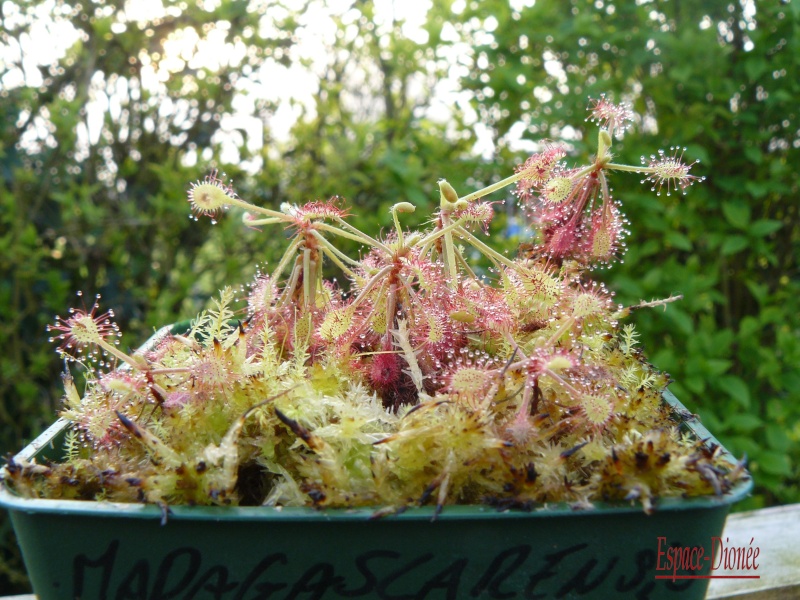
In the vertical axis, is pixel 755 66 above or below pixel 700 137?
above

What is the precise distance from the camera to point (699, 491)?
0.46 metres

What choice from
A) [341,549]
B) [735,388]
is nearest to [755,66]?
[735,388]

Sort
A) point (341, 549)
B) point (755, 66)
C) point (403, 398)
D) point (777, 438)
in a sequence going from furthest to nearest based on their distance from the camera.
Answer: point (777, 438), point (755, 66), point (403, 398), point (341, 549)

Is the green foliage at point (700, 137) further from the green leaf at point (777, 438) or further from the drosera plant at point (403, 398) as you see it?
the drosera plant at point (403, 398)

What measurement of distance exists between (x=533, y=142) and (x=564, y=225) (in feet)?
2.90

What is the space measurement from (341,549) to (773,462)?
4.36 feet

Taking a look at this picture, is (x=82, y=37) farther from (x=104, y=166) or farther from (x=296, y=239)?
(x=296, y=239)

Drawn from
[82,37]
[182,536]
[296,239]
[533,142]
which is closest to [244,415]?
[182,536]

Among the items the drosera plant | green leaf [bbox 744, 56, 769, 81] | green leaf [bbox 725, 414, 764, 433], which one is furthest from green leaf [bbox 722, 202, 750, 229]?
the drosera plant

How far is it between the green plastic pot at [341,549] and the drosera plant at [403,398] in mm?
15

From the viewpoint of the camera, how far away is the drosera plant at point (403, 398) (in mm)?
460

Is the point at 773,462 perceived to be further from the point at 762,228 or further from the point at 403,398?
the point at 403,398

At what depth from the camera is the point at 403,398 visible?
1.95ft

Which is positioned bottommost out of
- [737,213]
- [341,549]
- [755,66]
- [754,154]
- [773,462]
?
[773,462]
